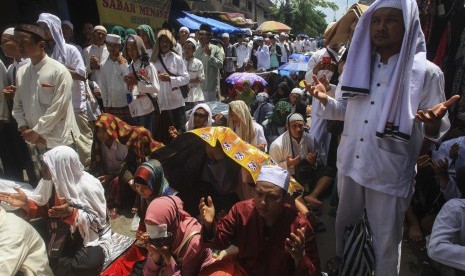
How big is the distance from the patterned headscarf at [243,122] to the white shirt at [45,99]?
1823 millimetres

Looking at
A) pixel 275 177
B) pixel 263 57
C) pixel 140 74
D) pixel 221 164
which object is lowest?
pixel 221 164

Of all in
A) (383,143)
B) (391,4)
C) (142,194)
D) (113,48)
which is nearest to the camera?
(391,4)

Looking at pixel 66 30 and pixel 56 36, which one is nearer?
pixel 56 36

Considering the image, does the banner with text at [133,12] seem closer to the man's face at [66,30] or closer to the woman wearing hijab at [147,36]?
the man's face at [66,30]

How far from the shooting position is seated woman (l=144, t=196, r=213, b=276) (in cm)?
246

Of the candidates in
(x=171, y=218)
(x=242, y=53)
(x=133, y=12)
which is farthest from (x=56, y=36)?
(x=242, y=53)

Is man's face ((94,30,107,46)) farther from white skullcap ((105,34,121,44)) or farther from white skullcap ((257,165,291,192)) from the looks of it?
white skullcap ((257,165,291,192))

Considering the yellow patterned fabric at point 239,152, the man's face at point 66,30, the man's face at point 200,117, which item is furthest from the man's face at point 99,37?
the yellow patterned fabric at point 239,152

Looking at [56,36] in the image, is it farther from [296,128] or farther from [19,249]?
[296,128]

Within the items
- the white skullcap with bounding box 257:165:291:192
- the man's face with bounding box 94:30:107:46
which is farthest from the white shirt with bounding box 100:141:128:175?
the white skullcap with bounding box 257:165:291:192

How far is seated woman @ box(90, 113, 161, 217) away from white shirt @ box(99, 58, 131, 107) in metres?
0.86

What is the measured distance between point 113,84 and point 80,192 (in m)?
2.38

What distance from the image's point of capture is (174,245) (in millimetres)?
2602

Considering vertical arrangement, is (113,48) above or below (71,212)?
above
